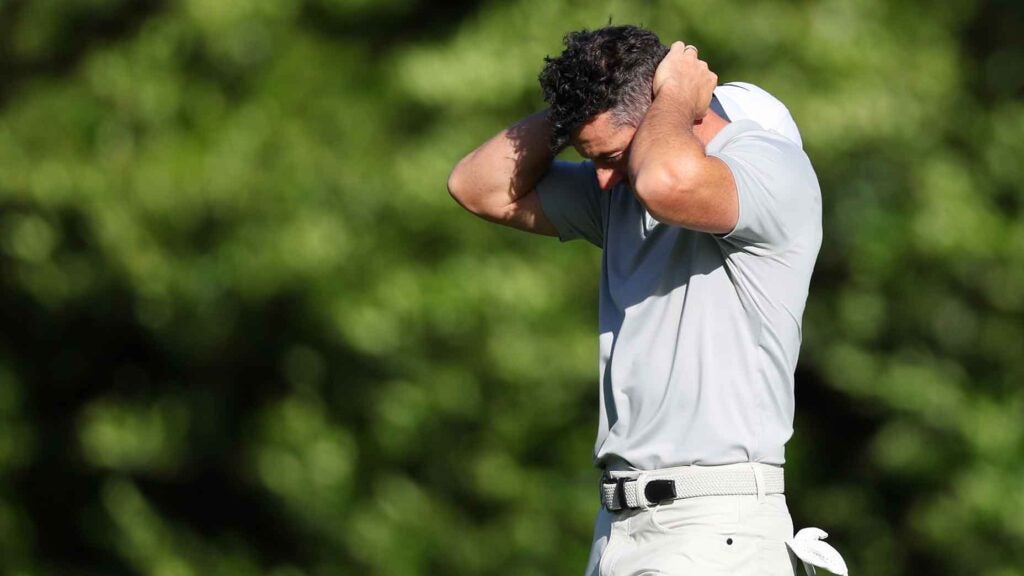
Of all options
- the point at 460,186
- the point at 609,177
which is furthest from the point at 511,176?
the point at 609,177

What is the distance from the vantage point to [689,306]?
10.3 feet

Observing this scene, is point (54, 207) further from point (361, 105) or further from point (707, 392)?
point (707, 392)

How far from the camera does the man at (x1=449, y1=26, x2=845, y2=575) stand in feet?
10.1

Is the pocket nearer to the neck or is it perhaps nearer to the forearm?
the neck

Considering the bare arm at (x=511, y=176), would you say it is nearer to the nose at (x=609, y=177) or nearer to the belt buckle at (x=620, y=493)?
the nose at (x=609, y=177)

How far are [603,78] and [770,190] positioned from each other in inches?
16.2

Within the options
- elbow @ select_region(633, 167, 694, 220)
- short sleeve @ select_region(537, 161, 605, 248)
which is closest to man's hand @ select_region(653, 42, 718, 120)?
elbow @ select_region(633, 167, 694, 220)

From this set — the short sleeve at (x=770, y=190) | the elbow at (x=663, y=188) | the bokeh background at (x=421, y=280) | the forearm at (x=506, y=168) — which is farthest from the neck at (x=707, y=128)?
the bokeh background at (x=421, y=280)

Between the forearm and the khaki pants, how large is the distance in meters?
0.90

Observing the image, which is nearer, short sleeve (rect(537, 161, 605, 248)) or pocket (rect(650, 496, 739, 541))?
pocket (rect(650, 496, 739, 541))

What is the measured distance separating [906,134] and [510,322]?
7.24 ft

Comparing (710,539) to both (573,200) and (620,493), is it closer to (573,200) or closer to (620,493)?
(620,493)

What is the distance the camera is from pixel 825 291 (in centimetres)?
837

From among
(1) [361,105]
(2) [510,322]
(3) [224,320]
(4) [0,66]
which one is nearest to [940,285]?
(2) [510,322]
